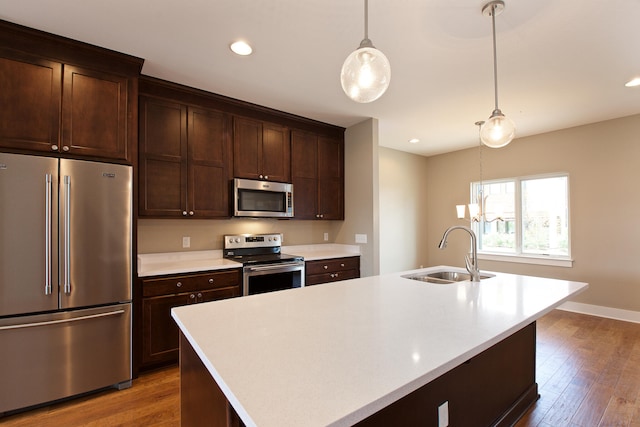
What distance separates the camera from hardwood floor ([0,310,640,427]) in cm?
192

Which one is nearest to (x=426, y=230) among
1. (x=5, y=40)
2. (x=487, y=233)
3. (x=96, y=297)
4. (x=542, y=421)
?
(x=487, y=233)

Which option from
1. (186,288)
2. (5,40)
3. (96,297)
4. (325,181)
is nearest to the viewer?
(5,40)

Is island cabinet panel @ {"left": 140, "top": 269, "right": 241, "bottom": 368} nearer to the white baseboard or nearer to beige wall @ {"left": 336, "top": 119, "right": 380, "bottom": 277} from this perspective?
beige wall @ {"left": 336, "top": 119, "right": 380, "bottom": 277}

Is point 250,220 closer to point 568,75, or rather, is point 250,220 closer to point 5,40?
point 5,40

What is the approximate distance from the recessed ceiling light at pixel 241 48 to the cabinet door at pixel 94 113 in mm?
926

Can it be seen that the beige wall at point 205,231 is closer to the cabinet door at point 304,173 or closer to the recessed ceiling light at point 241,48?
the cabinet door at point 304,173

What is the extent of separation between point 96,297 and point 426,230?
544 centimetres

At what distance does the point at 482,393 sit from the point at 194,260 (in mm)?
2769

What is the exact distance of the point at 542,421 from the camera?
1895mm

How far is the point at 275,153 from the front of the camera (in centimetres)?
356

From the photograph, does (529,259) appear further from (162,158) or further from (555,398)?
(162,158)

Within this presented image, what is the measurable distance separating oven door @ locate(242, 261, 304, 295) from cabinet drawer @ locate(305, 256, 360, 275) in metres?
0.16

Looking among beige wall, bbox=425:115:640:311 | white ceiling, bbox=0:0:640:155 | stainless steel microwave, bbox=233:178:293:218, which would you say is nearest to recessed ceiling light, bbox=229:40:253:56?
white ceiling, bbox=0:0:640:155

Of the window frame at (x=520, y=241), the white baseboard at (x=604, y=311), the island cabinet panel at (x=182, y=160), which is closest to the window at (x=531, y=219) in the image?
the window frame at (x=520, y=241)
